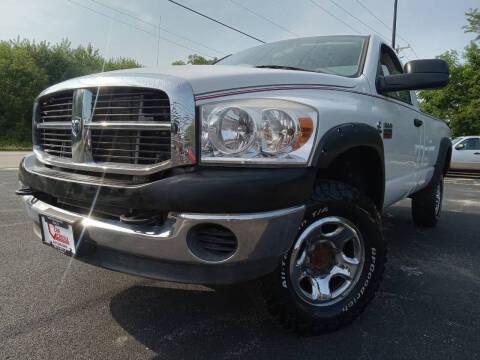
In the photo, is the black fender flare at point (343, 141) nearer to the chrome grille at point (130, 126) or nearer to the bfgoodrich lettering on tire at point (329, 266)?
the bfgoodrich lettering on tire at point (329, 266)

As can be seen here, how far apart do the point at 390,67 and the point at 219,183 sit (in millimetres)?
2552

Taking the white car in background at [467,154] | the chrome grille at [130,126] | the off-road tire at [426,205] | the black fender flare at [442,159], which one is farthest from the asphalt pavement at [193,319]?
the white car in background at [467,154]

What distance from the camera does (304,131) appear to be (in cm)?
165

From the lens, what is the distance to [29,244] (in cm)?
328

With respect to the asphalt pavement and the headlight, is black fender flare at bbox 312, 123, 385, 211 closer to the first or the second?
the headlight

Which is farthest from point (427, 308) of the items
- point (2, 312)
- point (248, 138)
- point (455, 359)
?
point (2, 312)

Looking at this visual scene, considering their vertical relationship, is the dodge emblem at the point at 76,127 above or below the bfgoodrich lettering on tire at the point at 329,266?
above

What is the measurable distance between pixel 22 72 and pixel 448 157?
34951 mm

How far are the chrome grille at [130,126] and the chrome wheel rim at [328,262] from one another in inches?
33.1

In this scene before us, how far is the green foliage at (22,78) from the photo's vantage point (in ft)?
99.0

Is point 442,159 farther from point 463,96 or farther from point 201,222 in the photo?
point 463,96

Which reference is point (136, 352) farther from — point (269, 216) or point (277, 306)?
point (269, 216)

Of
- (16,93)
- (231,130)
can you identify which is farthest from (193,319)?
(16,93)

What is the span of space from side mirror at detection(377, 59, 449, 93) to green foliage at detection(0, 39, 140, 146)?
1253 inches
